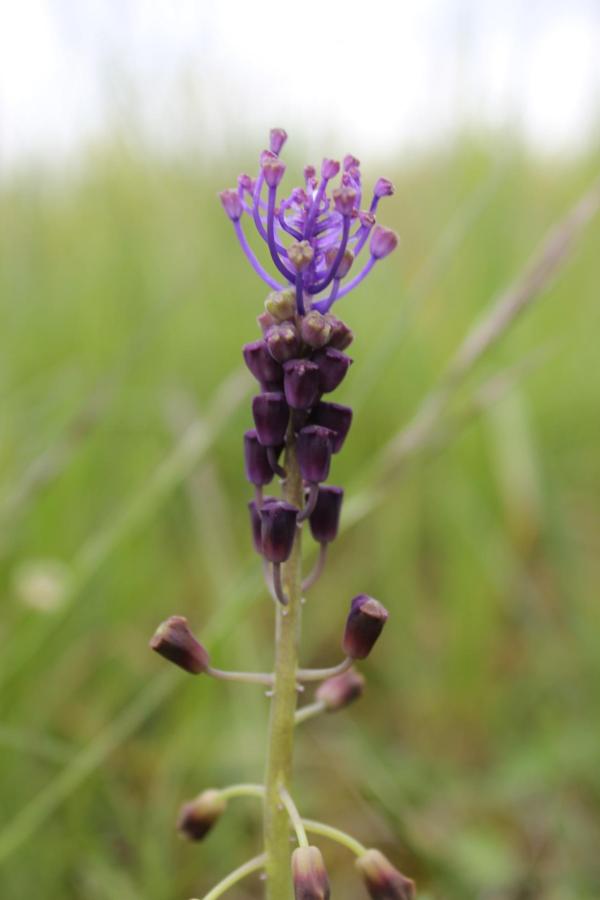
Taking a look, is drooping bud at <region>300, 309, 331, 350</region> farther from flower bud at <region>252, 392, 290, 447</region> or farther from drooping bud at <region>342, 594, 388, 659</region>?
drooping bud at <region>342, 594, 388, 659</region>

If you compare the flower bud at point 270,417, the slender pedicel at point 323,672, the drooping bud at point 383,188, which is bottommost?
the slender pedicel at point 323,672

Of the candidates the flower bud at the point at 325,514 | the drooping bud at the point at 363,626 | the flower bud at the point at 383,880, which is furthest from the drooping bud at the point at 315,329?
the flower bud at the point at 383,880

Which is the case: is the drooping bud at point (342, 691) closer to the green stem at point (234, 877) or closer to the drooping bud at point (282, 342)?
the green stem at point (234, 877)

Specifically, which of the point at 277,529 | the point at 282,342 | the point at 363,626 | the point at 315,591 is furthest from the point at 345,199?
the point at 315,591

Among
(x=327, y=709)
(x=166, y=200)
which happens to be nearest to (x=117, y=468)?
(x=327, y=709)

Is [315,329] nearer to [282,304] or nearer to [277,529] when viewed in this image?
[282,304]

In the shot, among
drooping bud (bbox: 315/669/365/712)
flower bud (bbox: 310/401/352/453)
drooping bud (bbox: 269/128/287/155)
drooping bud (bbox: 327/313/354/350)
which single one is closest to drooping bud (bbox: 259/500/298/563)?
flower bud (bbox: 310/401/352/453)
